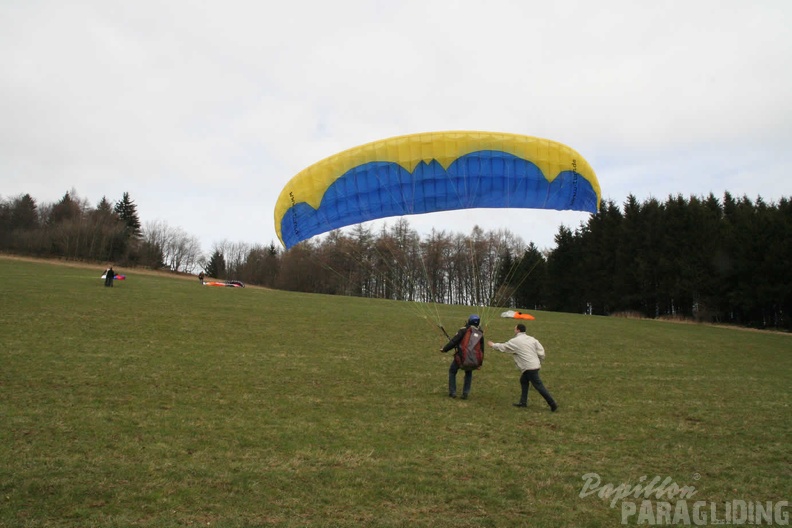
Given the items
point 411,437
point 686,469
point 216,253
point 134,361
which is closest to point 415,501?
point 411,437

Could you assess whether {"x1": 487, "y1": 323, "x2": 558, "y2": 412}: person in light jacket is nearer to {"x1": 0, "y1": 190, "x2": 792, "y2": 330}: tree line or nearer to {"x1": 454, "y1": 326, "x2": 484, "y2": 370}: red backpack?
{"x1": 454, "y1": 326, "x2": 484, "y2": 370}: red backpack

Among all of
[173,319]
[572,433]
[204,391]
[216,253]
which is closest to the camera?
[572,433]

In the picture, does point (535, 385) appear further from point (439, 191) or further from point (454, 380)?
point (439, 191)

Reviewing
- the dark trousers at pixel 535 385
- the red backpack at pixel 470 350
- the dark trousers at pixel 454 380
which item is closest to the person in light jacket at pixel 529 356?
the dark trousers at pixel 535 385

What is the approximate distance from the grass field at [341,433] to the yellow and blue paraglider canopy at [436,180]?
4.15 metres

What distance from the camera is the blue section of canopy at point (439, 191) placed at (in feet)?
47.7

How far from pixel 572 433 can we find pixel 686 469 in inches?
71.6

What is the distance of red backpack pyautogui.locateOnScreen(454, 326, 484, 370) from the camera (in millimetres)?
10156

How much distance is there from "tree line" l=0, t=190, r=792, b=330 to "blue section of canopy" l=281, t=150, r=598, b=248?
114 inches

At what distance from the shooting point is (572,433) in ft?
27.7

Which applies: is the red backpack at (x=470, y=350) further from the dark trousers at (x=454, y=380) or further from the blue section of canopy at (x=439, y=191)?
the blue section of canopy at (x=439, y=191)

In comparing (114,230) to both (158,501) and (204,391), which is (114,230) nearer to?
(204,391)

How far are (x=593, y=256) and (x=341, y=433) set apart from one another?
164ft

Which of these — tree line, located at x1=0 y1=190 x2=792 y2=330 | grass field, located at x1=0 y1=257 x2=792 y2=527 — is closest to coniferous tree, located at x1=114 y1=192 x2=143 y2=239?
tree line, located at x1=0 y1=190 x2=792 y2=330
